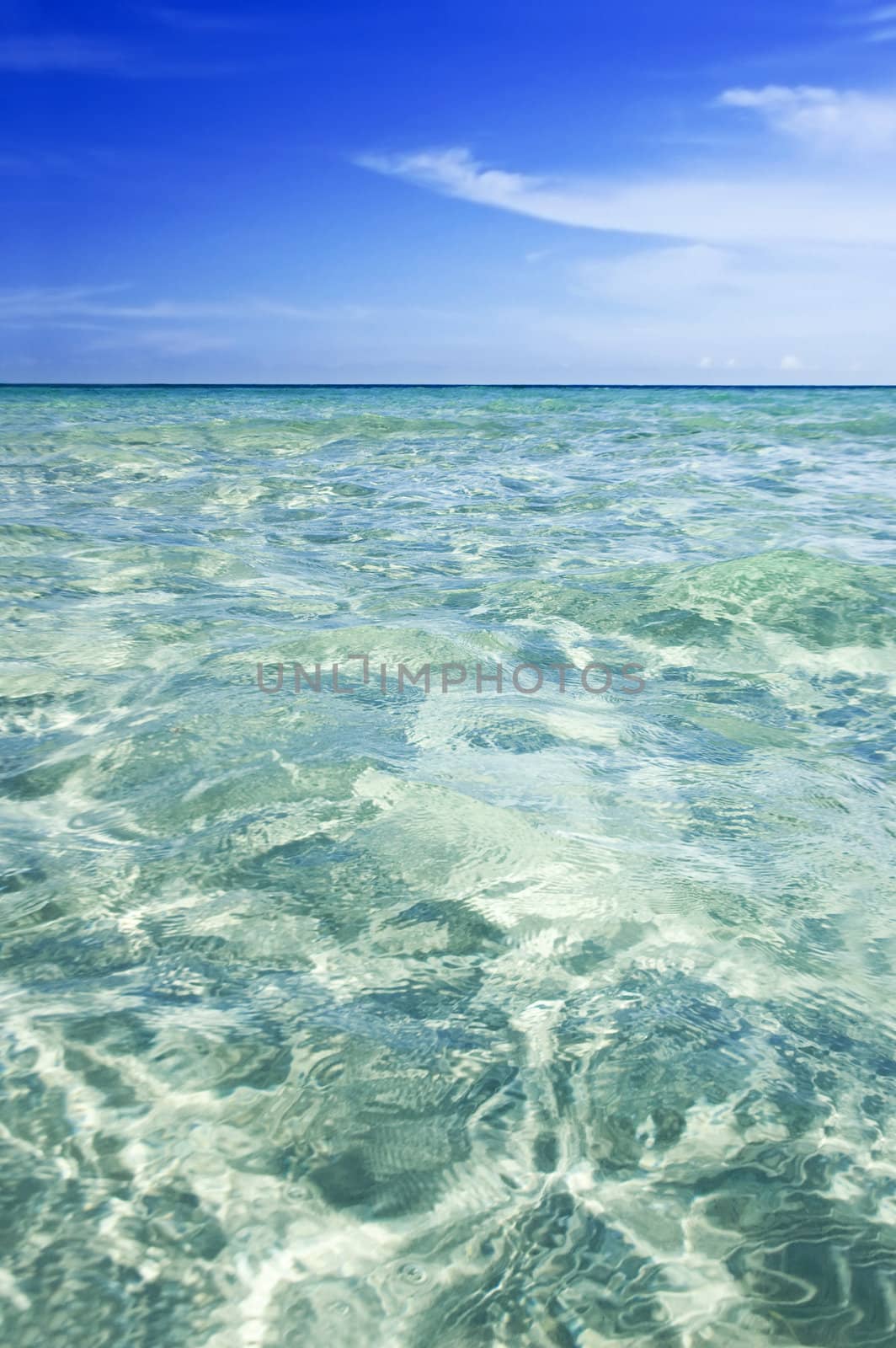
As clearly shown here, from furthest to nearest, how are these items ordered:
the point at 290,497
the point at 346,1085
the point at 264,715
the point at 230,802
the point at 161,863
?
the point at 290,497
the point at 264,715
the point at 230,802
the point at 161,863
the point at 346,1085

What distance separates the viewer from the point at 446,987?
2369mm

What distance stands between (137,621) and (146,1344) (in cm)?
470

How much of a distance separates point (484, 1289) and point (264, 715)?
2.81 metres

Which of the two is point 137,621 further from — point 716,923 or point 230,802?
point 716,923

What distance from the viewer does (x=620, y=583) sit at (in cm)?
686

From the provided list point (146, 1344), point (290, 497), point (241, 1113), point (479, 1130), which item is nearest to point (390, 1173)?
Result: point (479, 1130)

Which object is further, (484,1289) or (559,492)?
(559,492)

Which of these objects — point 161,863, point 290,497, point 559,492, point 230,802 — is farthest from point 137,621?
point 559,492

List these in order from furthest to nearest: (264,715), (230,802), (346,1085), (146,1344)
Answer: (264,715)
(230,802)
(346,1085)
(146,1344)

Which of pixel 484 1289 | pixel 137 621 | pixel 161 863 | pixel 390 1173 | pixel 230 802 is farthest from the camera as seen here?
pixel 137 621

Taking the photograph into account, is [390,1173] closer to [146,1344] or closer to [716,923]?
[146,1344]

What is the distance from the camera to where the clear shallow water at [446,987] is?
5.25ft

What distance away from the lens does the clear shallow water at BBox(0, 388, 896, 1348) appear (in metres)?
1.60

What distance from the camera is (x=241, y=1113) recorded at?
1921 mm
